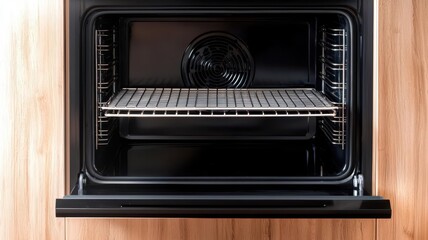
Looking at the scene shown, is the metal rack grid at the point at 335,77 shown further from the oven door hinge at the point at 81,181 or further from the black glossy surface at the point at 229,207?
the oven door hinge at the point at 81,181

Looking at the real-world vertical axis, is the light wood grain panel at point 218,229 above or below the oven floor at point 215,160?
below

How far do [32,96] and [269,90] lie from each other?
68cm

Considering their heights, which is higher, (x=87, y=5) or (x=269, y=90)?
(x=87, y=5)

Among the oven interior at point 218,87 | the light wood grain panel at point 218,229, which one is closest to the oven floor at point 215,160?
the oven interior at point 218,87

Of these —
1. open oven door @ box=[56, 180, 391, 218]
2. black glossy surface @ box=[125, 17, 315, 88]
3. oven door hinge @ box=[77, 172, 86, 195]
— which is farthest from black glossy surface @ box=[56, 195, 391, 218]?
black glossy surface @ box=[125, 17, 315, 88]

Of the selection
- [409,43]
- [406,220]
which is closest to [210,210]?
[406,220]

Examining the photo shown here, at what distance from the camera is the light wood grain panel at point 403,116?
57.5 inches

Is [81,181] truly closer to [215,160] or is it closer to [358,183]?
[215,160]

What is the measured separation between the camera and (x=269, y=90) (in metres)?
1.86

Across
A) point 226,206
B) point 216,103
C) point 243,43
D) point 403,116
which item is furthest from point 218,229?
point 243,43

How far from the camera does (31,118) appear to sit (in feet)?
4.85

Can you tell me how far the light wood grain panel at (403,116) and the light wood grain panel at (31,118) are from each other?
2.34 feet

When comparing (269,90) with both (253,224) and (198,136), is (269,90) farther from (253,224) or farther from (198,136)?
(253,224)

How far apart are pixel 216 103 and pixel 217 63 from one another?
26 cm
